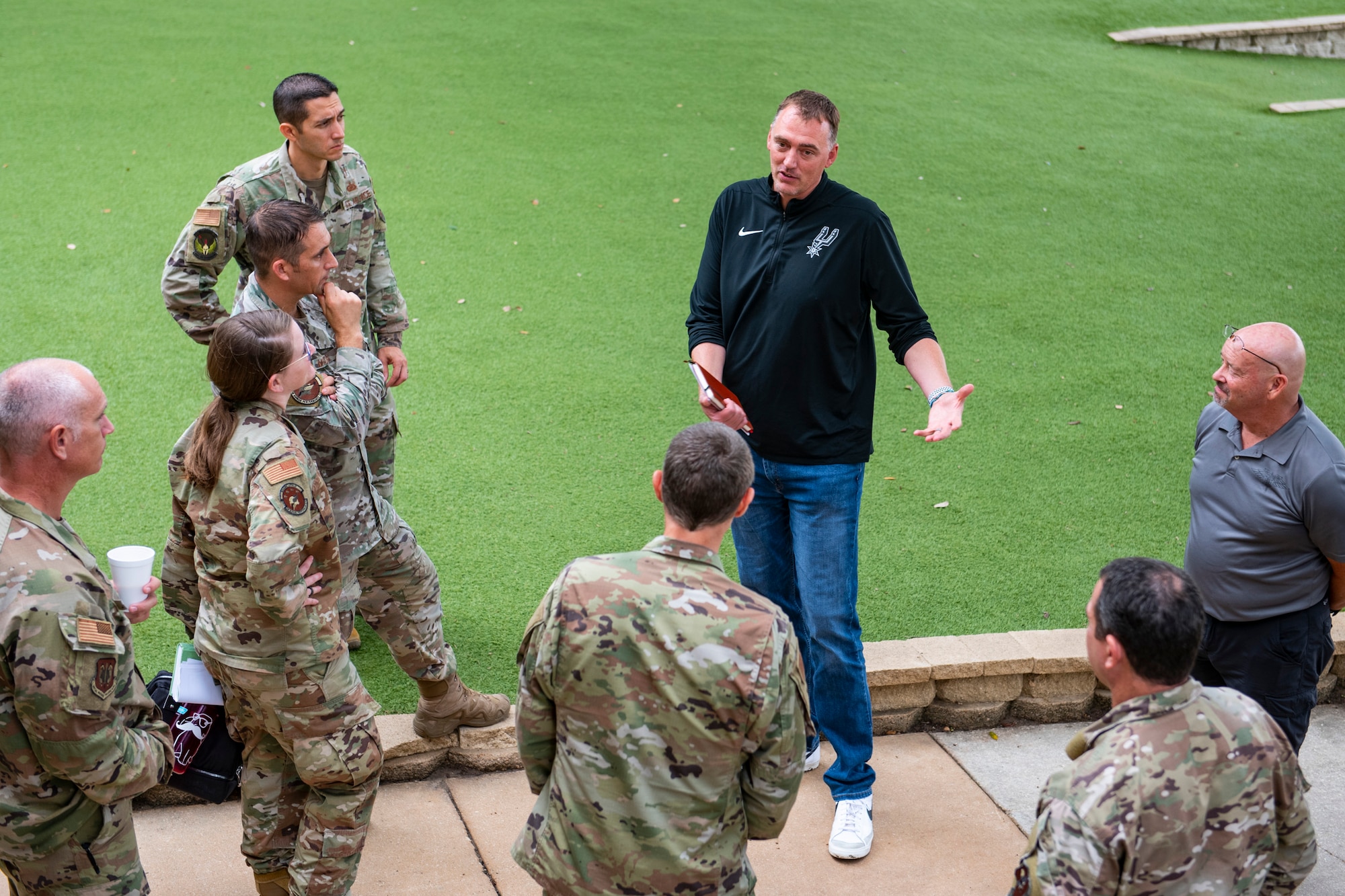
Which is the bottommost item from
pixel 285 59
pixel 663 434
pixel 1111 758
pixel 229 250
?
pixel 663 434

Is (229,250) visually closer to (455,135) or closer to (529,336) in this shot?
(529,336)

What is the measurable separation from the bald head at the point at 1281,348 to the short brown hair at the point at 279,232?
2780mm

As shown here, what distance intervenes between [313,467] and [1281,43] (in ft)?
51.6

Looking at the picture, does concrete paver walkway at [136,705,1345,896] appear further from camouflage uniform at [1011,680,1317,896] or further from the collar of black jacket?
the collar of black jacket

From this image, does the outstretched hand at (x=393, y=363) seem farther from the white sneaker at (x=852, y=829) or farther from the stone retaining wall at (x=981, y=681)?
the white sneaker at (x=852, y=829)

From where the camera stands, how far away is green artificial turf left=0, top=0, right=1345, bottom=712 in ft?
18.1

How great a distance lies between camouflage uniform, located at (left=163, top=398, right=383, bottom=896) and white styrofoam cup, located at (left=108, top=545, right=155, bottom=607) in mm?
125

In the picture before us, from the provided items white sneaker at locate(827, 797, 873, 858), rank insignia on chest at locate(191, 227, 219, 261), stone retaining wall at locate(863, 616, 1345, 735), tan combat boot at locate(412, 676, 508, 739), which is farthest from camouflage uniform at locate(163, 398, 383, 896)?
stone retaining wall at locate(863, 616, 1345, 735)

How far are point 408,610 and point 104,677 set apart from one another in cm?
141

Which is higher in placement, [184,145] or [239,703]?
[184,145]

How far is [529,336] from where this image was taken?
278 inches

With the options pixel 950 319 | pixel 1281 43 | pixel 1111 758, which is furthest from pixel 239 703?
pixel 1281 43

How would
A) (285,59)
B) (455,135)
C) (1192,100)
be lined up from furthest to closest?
(1192,100) < (285,59) < (455,135)

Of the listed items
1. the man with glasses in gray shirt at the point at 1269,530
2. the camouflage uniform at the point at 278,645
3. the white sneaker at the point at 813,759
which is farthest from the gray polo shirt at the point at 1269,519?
the camouflage uniform at the point at 278,645
